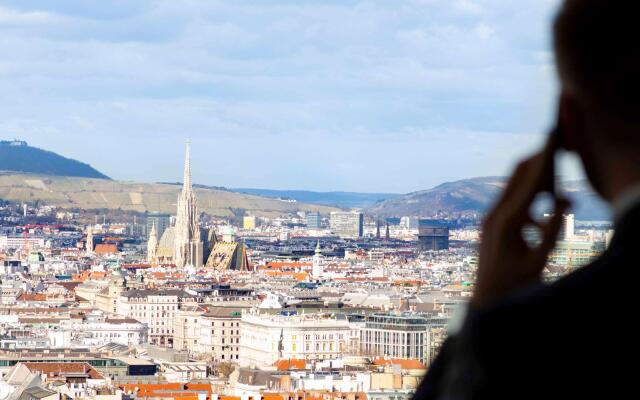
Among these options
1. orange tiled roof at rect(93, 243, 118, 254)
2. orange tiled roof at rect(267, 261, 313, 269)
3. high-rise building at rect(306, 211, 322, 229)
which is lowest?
orange tiled roof at rect(267, 261, 313, 269)

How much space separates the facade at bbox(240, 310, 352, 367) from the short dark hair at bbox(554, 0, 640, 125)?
193 feet

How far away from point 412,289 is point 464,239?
43.5 meters

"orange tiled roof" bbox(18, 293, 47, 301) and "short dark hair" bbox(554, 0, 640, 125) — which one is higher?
"short dark hair" bbox(554, 0, 640, 125)

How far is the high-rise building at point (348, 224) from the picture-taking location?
598ft

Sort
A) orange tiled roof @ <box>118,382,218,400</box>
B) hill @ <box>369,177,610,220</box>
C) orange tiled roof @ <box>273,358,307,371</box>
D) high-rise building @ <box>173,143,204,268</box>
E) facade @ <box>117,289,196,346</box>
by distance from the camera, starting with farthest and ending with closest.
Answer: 1. high-rise building @ <box>173,143,204,268</box>
2. facade @ <box>117,289,196,346</box>
3. orange tiled roof @ <box>273,358,307,371</box>
4. orange tiled roof @ <box>118,382,218,400</box>
5. hill @ <box>369,177,610,220</box>

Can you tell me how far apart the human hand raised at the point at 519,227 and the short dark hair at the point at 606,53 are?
0.09m

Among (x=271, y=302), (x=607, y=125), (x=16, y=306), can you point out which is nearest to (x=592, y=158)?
(x=607, y=125)

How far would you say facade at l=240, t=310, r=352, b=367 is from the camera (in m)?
61.5

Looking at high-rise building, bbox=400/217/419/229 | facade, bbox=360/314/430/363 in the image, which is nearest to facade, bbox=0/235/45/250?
high-rise building, bbox=400/217/419/229

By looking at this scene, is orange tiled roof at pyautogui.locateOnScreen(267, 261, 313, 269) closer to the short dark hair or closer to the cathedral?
the cathedral

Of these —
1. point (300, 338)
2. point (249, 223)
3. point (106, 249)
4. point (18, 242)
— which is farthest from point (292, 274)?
point (249, 223)

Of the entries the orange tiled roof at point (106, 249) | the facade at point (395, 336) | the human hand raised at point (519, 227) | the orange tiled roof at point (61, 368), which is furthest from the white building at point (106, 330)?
the human hand raised at point (519, 227)

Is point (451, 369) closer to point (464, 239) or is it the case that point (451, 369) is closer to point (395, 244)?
point (464, 239)

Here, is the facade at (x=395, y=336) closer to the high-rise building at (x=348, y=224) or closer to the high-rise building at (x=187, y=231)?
the high-rise building at (x=187, y=231)
